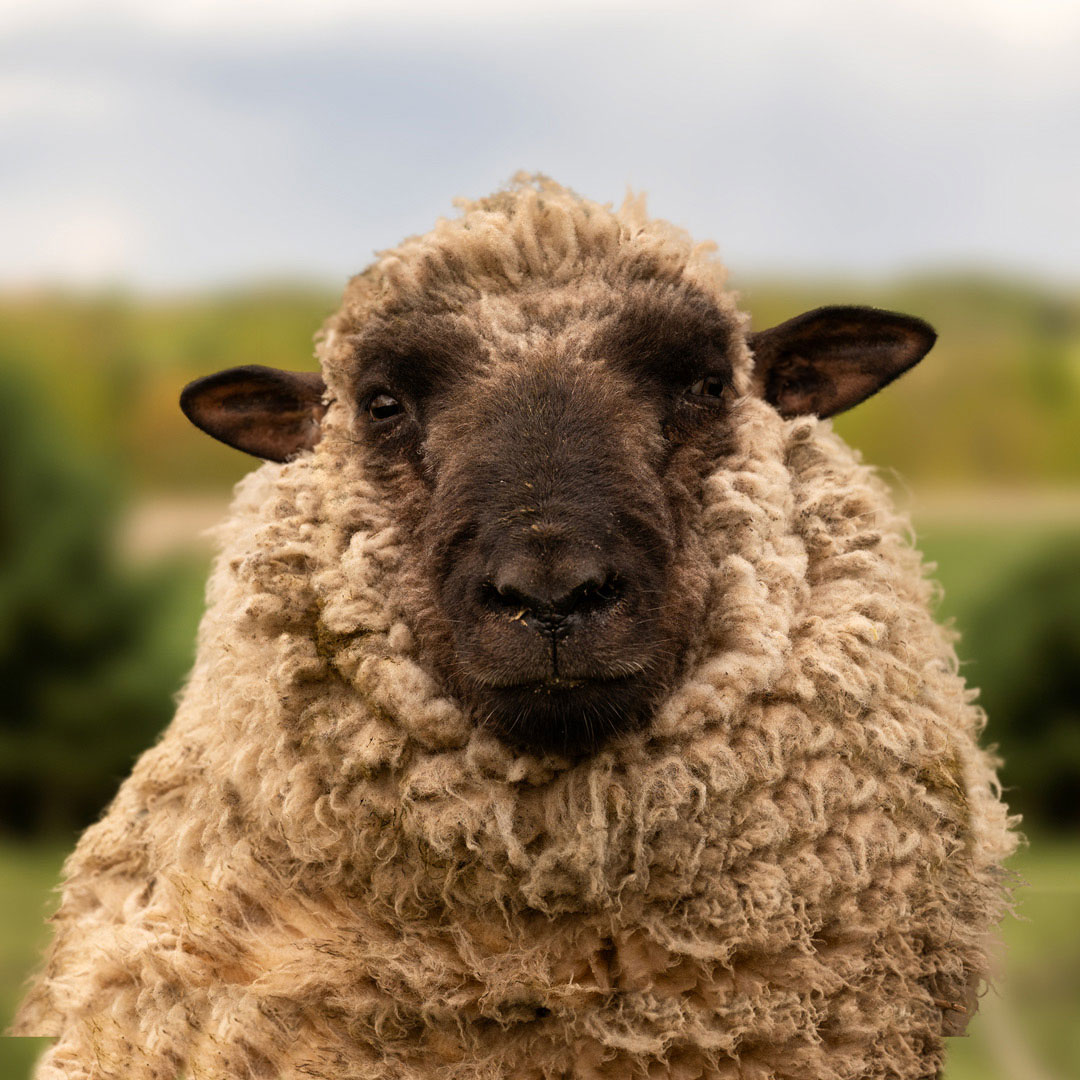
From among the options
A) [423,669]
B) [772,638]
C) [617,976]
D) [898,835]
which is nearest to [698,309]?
[772,638]

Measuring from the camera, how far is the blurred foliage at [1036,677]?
11.7 metres


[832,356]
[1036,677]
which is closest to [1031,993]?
[832,356]

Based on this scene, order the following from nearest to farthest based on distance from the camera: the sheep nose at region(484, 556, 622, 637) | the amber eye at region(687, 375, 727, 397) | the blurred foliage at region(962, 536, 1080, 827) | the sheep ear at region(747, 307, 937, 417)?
the sheep nose at region(484, 556, 622, 637)
the amber eye at region(687, 375, 727, 397)
the sheep ear at region(747, 307, 937, 417)
the blurred foliage at region(962, 536, 1080, 827)

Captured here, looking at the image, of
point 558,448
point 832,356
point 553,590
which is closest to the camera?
point 553,590

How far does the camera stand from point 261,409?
3344 mm

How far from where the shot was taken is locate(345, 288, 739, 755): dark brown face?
2479 millimetres

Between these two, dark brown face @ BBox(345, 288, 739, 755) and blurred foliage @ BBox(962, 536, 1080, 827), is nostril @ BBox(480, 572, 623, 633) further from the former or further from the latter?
blurred foliage @ BBox(962, 536, 1080, 827)

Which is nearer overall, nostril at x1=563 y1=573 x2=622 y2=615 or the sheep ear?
nostril at x1=563 y1=573 x2=622 y2=615

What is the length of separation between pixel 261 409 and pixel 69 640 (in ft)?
41.1

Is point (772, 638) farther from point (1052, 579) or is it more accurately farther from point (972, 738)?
point (1052, 579)

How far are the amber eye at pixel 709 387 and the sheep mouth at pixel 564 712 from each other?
0.84 metres

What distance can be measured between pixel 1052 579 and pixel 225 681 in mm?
11070

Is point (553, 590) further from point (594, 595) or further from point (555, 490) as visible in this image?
point (555, 490)

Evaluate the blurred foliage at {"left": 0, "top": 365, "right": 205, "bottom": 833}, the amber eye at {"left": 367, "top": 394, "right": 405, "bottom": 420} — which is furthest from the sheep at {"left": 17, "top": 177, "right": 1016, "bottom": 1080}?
the blurred foliage at {"left": 0, "top": 365, "right": 205, "bottom": 833}
